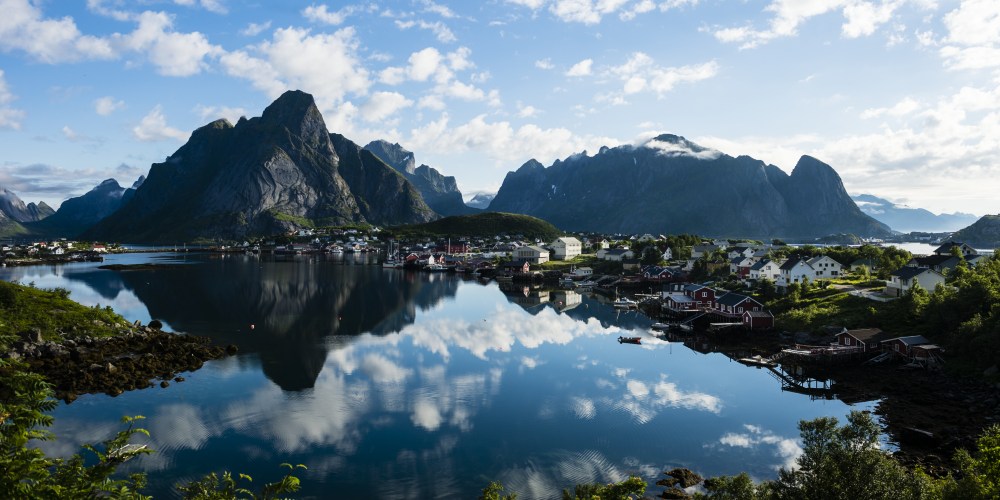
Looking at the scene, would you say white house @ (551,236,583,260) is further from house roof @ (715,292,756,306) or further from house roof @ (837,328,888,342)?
house roof @ (837,328,888,342)

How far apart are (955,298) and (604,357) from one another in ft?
87.1

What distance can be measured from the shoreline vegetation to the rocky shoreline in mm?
97

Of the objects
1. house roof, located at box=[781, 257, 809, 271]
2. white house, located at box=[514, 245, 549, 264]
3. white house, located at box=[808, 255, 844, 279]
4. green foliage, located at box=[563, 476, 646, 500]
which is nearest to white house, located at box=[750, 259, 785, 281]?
house roof, located at box=[781, 257, 809, 271]

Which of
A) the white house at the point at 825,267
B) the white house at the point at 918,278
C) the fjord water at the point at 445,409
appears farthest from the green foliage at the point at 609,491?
the white house at the point at 825,267

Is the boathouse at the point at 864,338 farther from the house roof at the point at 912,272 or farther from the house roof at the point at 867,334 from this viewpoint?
the house roof at the point at 912,272

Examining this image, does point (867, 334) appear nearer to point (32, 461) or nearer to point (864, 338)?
point (864, 338)

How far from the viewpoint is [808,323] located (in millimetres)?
51625

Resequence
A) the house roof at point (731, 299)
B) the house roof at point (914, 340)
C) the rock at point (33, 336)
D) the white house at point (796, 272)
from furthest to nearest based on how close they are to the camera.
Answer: the white house at point (796, 272) < the house roof at point (731, 299) < the house roof at point (914, 340) < the rock at point (33, 336)

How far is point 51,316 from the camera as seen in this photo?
143 ft

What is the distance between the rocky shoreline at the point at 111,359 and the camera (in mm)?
34125

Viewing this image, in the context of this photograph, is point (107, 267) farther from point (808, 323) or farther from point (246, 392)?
point (808, 323)

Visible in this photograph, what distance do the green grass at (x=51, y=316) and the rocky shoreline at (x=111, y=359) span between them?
147cm

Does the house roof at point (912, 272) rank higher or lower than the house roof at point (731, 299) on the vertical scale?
higher

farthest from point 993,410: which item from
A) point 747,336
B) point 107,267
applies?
point 107,267
